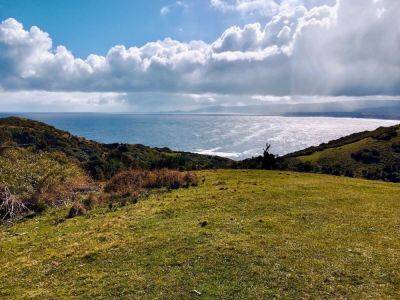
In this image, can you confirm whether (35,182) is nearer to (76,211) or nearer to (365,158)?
(76,211)

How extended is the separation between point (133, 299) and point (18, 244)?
10.9 m

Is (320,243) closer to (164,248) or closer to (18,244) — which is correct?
(164,248)

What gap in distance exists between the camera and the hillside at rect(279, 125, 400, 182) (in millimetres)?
80000

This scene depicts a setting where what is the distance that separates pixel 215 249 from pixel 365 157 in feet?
262

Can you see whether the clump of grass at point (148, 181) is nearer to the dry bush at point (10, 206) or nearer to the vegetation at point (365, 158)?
the dry bush at point (10, 206)

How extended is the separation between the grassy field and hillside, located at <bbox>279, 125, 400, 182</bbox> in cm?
5291

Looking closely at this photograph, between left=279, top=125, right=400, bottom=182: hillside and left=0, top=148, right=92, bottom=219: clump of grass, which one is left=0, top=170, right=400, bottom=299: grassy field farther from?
left=279, top=125, right=400, bottom=182: hillside

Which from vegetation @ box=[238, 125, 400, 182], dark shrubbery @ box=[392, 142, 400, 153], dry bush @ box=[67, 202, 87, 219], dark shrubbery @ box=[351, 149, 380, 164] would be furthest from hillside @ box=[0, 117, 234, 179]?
dark shrubbery @ box=[392, 142, 400, 153]

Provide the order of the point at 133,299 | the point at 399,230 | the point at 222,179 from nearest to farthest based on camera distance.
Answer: the point at 133,299, the point at 399,230, the point at 222,179

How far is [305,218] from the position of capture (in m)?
23.3

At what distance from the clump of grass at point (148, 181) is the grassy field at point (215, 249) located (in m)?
6.13

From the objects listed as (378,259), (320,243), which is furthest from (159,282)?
(378,259)

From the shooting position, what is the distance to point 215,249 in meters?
18.2

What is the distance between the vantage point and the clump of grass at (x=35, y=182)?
1180 inches
